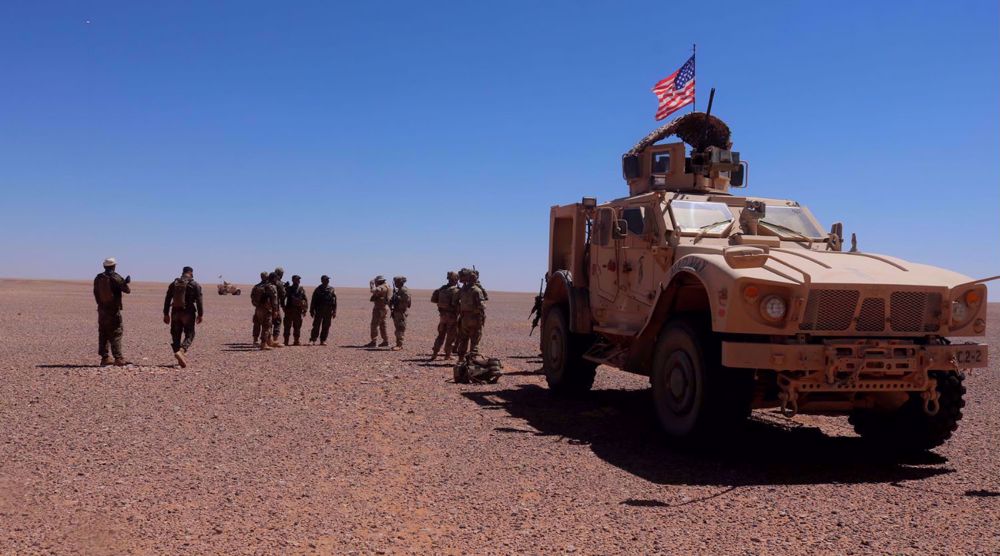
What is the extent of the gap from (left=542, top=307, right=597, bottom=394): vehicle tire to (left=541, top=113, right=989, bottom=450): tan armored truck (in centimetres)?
129

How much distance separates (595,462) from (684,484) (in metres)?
Answer: 0.96

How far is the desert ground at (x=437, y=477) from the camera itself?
5195 millimetres

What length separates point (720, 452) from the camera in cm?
764

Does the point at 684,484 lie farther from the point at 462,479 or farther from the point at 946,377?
the point at 946,377

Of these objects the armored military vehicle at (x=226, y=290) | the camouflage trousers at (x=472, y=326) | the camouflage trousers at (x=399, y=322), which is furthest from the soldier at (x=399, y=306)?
the armored military vehicle at (x=226, y=290)

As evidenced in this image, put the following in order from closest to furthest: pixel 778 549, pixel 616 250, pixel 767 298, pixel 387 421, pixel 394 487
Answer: pixel 778 549 → pixel 394 487 → pixel 767 298 → pixel 387 421 → pixel 616 250

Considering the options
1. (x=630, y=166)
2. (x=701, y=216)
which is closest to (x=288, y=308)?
(x=630, y=166)

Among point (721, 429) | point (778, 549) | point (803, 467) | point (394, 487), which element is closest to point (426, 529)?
point (394, 487)

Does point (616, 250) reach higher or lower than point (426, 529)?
higher

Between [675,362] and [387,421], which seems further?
[387,421]

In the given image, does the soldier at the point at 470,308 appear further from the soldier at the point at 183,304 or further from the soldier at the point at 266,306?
the soldier at the point at 266,306

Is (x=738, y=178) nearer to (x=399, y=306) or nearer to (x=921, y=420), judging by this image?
(x=921, y=420)

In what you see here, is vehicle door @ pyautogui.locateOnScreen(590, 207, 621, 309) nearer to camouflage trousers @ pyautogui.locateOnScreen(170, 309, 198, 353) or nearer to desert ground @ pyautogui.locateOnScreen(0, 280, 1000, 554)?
desert ground @ pyautogui.locateOnScreen(0, 280, 1000, 554)

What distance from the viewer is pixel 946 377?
7504mm
